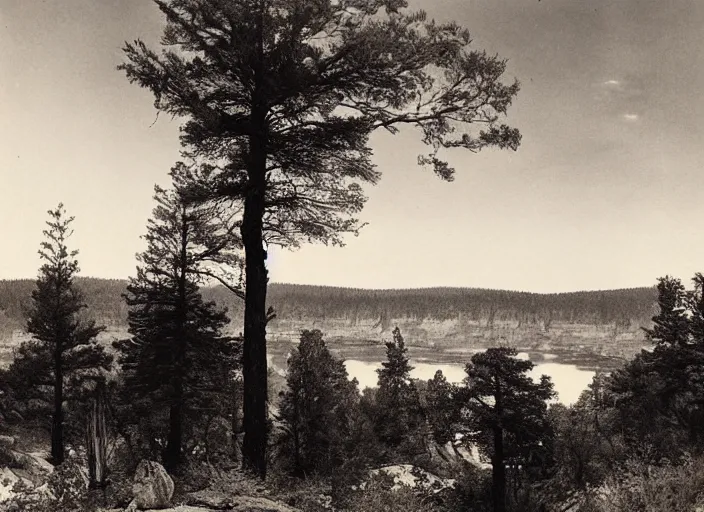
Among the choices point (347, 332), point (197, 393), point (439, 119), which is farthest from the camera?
point (347, 332)

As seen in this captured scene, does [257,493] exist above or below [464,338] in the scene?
above

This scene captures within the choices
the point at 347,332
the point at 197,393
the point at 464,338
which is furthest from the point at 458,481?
the point at 347,332

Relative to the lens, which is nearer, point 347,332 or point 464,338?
point 464,338

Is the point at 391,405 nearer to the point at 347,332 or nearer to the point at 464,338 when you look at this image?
the point at 464,338

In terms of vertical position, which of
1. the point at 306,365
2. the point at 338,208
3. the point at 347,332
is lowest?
the point at 347,332

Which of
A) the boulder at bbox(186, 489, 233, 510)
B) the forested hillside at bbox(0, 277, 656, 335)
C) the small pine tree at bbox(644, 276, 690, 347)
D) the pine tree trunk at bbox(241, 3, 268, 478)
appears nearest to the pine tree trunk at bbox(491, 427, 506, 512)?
the small pine tree at bbox(644, 276, 690, 347)

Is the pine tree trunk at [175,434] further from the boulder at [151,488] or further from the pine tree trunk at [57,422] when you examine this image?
the boulder at [151,488]
